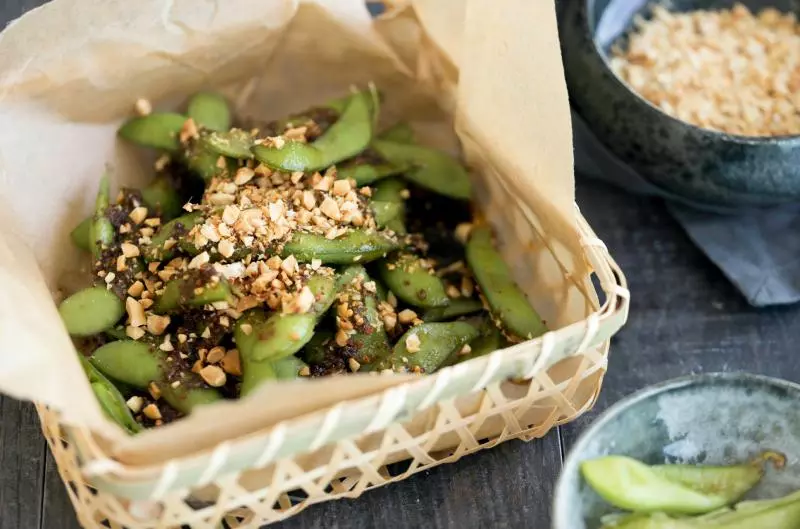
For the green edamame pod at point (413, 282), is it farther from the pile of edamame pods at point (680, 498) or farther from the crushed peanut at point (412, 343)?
the pile of edamame pods at point (680, 498)

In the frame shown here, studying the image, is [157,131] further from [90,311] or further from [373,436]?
[373,436]

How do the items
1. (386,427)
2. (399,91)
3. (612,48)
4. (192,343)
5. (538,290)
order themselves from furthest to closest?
1. (612,48)
2. (399,91)
3. (538,290)
4. (192,343)
5. (386,427)

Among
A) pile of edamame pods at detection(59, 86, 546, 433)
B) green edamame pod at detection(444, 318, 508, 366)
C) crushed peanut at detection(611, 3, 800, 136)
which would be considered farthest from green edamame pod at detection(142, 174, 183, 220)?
crushed peanut at detection(611, 3, 800, 136)

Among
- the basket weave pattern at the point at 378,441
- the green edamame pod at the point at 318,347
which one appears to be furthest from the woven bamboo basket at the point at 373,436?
the green edamame pod at the point at 318,347

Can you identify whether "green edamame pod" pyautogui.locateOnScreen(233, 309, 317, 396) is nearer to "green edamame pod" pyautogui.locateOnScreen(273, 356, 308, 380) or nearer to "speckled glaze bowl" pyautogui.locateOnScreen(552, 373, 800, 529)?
"green edamame pod" pyautogui.locateOnScreen(273, 356, 308, 380)

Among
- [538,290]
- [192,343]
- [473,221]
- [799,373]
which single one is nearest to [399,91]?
[473,221]

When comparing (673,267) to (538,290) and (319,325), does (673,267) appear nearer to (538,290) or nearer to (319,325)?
(538,290)

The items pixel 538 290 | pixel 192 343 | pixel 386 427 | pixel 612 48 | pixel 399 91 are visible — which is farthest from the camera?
pixel 612 48

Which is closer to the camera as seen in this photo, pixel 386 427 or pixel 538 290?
pixel 386 427
